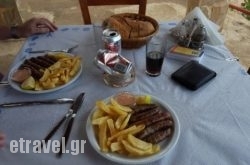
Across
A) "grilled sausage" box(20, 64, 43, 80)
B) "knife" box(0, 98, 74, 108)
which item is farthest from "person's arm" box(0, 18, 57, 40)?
"knife" box(0, 98, 74, 108)

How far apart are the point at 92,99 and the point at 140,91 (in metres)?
0.15

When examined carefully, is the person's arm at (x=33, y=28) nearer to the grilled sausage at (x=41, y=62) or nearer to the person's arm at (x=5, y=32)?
the person's arm at (x=5, y=32)

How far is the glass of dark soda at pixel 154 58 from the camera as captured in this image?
0.90 meters

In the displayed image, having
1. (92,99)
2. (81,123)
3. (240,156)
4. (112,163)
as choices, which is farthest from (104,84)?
(240,156)

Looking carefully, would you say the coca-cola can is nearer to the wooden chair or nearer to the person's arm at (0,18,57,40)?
the person's arm at (0,18,57,40)

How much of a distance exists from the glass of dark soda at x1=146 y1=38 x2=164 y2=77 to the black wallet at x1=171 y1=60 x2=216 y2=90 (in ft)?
0.19

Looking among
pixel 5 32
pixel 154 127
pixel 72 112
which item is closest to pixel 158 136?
pixel 154 127

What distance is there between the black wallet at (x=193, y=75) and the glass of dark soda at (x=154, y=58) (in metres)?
0.06

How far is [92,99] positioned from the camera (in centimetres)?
83

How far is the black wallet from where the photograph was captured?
0.85m

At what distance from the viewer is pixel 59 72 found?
88 centimetres

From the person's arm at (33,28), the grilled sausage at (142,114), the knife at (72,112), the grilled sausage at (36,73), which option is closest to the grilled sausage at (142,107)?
the grilled sausage at (142,114)

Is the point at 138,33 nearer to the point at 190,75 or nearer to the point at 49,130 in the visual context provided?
the point at 190,75

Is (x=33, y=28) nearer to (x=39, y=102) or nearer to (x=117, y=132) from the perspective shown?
(x=39, y=102)
